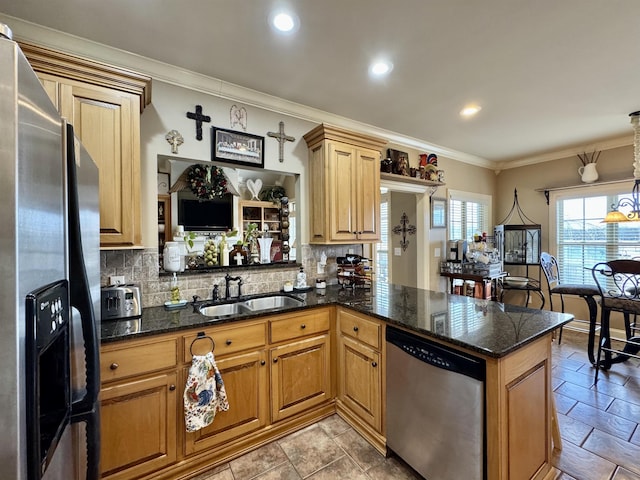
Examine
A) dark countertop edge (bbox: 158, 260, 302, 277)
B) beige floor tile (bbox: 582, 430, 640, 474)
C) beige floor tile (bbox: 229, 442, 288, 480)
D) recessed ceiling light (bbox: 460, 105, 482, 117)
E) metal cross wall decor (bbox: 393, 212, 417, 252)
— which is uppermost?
recessed ceiling light (bbox: 460, 105, 482, 117)

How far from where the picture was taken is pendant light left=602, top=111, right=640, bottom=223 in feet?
10.5

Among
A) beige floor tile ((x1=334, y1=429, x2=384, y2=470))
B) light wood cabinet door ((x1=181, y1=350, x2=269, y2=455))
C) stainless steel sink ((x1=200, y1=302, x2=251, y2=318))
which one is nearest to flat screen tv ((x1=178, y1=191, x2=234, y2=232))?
stainless steel sink ((x1=200, y1=302, x2=251, y2=318))

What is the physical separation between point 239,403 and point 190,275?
3.45 feet

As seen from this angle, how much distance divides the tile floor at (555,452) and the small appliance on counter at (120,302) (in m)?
1.12

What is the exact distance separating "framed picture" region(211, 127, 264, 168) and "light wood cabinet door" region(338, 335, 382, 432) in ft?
5.73

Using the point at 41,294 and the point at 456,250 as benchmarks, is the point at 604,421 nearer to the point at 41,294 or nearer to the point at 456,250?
the point at 456,250

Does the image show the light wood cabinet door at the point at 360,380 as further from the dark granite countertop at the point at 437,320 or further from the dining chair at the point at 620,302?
the dining chair at the point at 620,302

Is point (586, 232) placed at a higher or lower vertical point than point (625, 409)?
higher

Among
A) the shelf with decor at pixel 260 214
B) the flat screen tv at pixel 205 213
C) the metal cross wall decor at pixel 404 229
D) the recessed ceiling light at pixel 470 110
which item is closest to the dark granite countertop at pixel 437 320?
the flat screen tv at pixel 205 213

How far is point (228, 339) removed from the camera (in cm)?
189

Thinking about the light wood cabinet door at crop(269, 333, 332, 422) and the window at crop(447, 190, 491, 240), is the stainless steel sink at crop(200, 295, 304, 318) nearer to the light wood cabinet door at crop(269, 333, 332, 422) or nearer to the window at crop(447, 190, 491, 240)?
the light wood cabinet door at crop(269, 333, 332, 422)

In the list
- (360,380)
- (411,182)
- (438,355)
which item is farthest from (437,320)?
(411,182)

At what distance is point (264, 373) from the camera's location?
6.67 ft

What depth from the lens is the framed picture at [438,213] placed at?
13.8 feet
